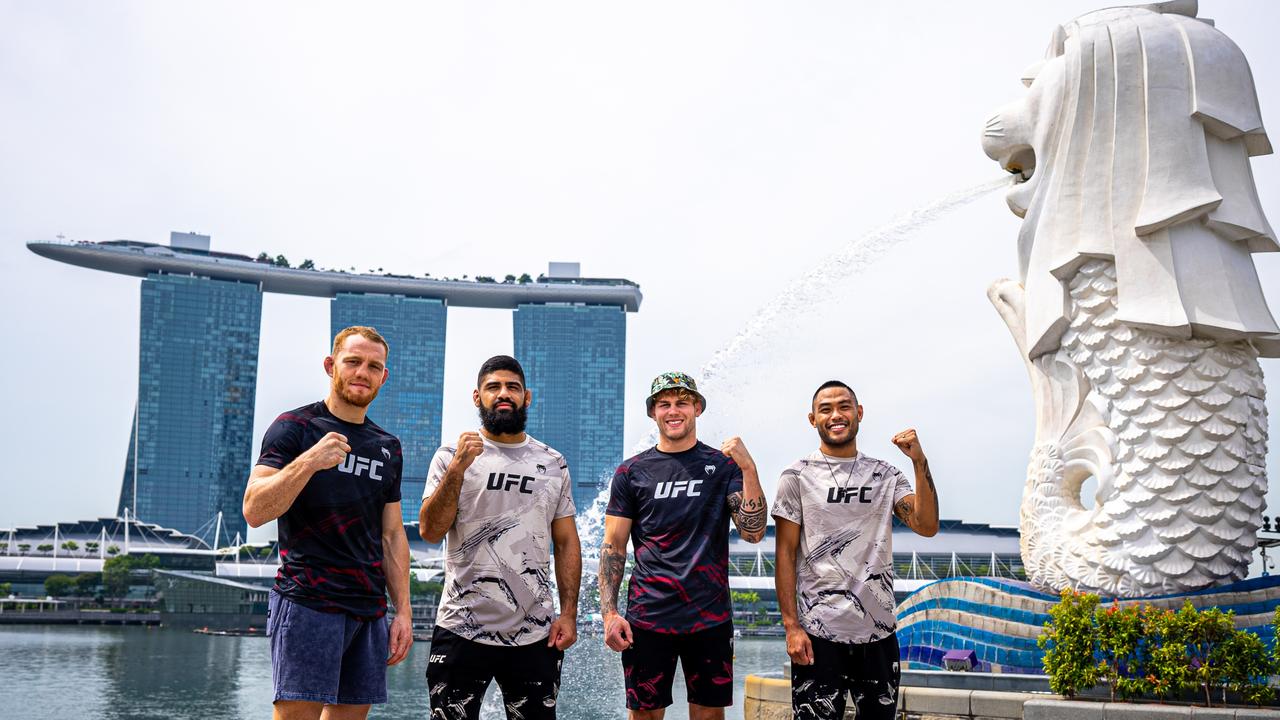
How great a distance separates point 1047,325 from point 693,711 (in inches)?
376

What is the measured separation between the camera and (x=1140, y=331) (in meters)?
12.5

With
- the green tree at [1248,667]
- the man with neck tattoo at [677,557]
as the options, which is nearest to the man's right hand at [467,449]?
the man with neck tattoo at [677,557]

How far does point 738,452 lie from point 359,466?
5.52 feet

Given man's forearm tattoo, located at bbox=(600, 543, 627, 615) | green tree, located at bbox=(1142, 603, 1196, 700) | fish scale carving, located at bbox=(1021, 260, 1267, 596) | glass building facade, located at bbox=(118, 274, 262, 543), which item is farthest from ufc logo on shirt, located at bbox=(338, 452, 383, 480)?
glass building facade, located at bbox=(118, 274, 262, 543)

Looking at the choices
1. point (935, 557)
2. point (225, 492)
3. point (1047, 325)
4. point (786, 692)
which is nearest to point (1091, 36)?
point (1047, 325)

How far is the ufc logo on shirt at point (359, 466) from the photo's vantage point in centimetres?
447

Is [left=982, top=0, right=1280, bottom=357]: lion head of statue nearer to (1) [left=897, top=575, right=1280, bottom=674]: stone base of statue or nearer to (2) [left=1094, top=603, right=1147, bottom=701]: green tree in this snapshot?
(1) [left=897, top=575, right=1280, bottom=674]: stone base of statue

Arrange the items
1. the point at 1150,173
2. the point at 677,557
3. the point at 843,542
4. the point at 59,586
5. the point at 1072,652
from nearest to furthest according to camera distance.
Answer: the point at 677,557, the point at 843,542, the point at 1072,652, the point at 1150,173, the point at 59,586

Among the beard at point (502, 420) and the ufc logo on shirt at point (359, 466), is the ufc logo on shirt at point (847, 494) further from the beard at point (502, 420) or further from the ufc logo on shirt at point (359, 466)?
the ufc logo on shirt at point (359, 466)

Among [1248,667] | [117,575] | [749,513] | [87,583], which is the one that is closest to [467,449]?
[749,513]

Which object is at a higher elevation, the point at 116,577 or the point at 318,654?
the point at 318,654

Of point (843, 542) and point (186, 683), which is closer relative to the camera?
point (843, 542)

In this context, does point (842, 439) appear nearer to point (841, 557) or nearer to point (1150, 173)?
point (841, 557)

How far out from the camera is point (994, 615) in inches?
499
